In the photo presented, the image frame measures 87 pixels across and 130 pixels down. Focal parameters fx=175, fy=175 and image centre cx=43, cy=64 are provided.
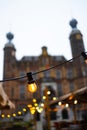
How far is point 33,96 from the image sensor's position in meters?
33.7

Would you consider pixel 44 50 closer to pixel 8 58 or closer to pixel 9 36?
pixel 8 58

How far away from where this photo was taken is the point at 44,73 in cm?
3659

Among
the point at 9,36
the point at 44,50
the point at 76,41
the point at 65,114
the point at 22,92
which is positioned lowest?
the point at 65,114

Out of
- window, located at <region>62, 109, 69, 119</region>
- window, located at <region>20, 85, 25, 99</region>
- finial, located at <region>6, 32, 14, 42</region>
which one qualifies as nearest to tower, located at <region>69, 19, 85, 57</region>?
window, located at <region>62, 109, 69, 119</region>

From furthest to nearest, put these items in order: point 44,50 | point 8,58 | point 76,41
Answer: point 44,50 < point 76,41 < point 8,58

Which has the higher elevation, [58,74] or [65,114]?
[58,74]

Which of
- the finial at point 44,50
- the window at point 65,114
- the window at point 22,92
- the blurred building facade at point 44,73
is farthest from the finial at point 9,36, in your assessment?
the window at point 65,114

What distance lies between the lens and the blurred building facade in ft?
111

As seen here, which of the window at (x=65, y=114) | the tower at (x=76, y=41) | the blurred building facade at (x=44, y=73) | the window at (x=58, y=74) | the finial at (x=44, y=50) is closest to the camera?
the window at (x=65, y=114)

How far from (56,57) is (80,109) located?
14359mm

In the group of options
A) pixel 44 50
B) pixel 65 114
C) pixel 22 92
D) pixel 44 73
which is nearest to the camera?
pixel 65 114

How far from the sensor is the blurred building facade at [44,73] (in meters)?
33.8

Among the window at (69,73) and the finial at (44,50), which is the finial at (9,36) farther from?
the window at (69,73)

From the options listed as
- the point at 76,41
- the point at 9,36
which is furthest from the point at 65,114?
the point at 9,36
